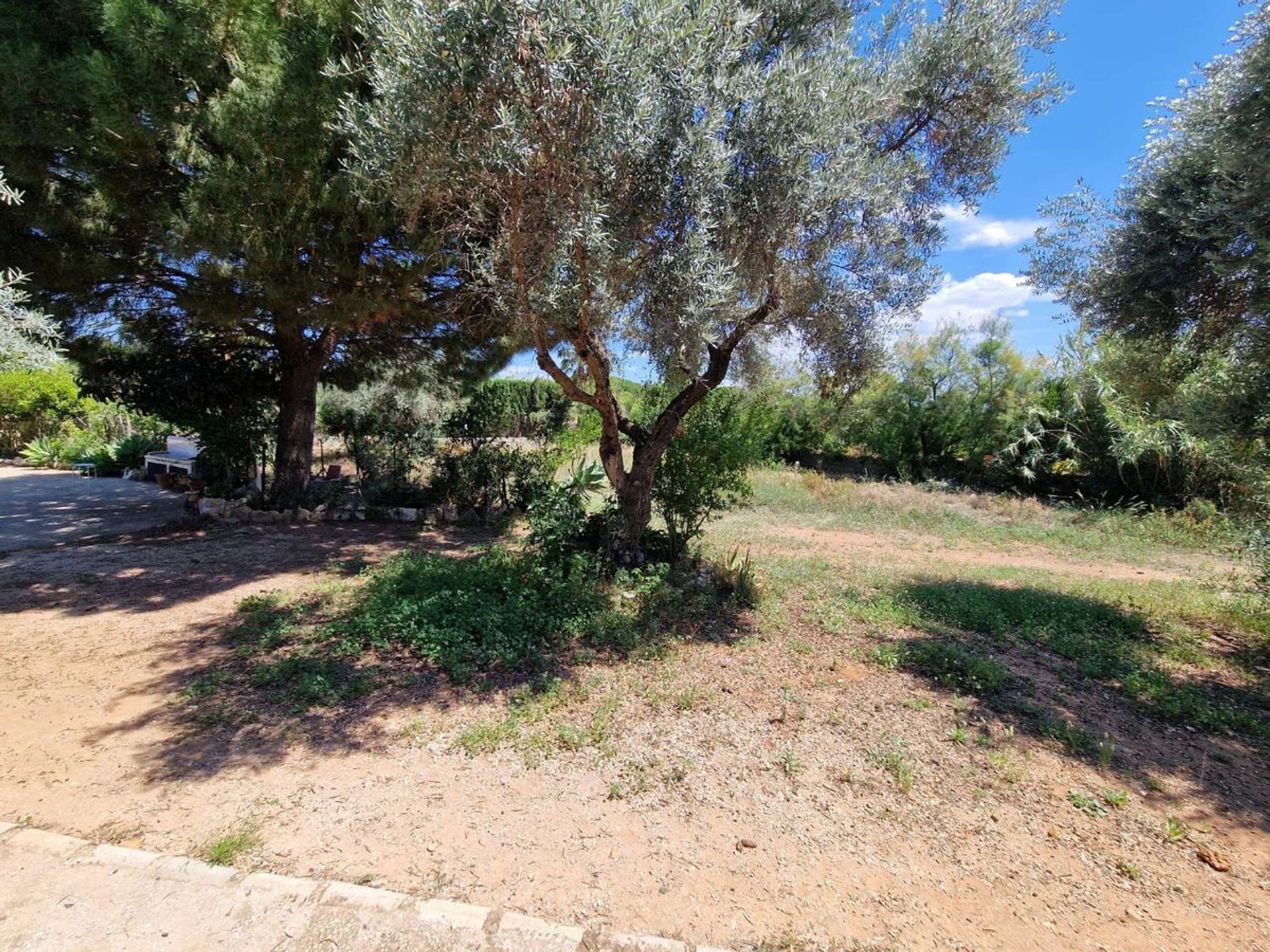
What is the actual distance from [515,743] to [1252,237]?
6089 mm

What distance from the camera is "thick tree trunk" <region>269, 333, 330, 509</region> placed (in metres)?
8.71

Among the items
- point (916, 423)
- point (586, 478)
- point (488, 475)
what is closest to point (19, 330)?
point (586, 478)

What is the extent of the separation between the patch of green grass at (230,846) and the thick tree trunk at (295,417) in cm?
748

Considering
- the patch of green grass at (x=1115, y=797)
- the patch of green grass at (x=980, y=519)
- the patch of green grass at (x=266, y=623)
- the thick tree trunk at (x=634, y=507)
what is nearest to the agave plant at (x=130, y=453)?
the patch of green grass at (x=266, y=623)

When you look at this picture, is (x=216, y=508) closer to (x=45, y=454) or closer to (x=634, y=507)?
(x=634, y=507)

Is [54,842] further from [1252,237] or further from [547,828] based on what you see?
[1252,237]

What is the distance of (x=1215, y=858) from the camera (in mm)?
2621

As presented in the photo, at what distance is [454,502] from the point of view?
9.38 m

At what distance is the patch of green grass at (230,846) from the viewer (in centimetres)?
234

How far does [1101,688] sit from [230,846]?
5529mm

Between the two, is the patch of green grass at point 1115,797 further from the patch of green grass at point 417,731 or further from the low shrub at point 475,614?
the patch of green grass at point 417,731

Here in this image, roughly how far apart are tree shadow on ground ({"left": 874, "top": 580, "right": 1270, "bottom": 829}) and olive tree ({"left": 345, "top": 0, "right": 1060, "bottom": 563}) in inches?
108

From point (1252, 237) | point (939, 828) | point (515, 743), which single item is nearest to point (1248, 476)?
point (1252, 237)

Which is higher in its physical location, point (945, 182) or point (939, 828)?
point (945, 182)
